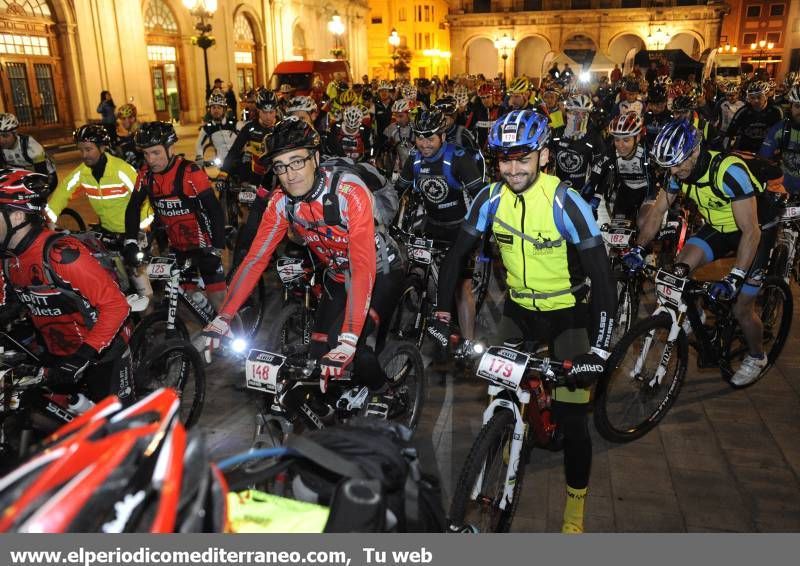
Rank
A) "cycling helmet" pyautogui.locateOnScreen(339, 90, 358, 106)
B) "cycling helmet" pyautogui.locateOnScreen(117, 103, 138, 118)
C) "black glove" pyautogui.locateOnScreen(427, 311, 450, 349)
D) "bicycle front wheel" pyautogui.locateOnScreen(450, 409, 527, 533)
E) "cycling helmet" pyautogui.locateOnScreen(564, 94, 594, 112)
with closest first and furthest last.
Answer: "bicycle front wheel" pyautogui.locateOnScreen(450, 409, 527, 533) < "black glove" pyautogui.locateOnScreen(427, 311, 450, 349) < "cycling helmet" pyautogui.locateOnScreen(564, 94, 594, 112) < "cycling helmet" pyautogui.locateOnScreen(117, 103, 138, 118) < "cycling helmet" pyautogui.locateOnScreen(339, 90, 358, 106)

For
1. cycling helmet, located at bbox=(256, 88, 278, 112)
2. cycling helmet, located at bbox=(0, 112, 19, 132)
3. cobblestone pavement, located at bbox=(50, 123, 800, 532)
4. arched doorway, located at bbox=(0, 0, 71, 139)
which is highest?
arched doorway, located at bbox=(0, 0, 71, 139)

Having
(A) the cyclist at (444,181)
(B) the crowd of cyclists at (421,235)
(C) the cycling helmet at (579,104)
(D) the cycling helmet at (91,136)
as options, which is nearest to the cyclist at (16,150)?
(D) the cycling helmet at (91,136)

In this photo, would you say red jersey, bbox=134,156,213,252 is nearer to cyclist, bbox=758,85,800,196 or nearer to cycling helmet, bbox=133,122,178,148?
cycling helmet, bbox=133,122,178,148

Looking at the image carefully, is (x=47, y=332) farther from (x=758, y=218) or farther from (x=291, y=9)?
(x=291, y=9)

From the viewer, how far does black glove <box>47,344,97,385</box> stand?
364 cm

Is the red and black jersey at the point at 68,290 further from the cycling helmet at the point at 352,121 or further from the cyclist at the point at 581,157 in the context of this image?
the cycling helmet at the point at 352,121

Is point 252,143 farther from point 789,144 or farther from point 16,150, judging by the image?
point 789,144

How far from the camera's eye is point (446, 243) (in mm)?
6238

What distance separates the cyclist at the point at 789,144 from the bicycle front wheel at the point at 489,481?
661cm

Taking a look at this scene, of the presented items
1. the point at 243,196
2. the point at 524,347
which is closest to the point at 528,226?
the point at 524,347

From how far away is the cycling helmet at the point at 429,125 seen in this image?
19.0 feet

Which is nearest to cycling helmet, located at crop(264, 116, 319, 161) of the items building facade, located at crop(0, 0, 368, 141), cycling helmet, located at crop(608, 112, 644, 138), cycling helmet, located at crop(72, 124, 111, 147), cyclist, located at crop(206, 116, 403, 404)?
cyclist, located at crop(206, 116, 403, 404)

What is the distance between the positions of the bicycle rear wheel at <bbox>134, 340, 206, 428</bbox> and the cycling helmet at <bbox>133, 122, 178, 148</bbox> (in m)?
2.09

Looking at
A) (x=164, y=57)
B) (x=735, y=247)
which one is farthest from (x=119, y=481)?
(x=164, y=57)
